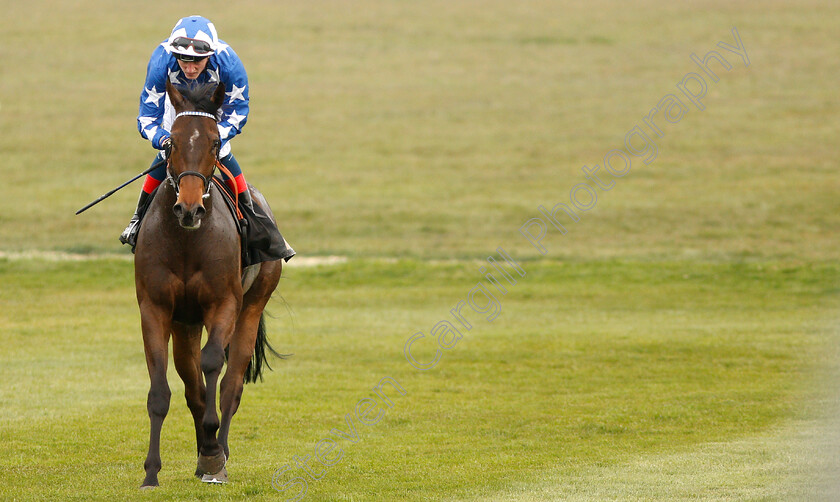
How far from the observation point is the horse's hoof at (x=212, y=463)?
24.9 feet

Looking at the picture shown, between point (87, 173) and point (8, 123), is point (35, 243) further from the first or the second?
point (8, 123)

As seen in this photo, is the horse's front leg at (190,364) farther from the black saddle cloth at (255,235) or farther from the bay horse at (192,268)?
the black saddle cloth at (255,235)

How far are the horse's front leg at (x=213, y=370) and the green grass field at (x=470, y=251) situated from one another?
25 cm

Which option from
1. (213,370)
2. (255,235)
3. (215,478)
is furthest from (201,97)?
(215,478)

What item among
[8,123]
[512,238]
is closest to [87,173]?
[8,123]

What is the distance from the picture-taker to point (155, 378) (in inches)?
290

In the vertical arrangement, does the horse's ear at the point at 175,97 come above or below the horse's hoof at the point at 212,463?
above

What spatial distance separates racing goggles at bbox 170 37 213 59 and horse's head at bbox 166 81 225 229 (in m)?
0.25

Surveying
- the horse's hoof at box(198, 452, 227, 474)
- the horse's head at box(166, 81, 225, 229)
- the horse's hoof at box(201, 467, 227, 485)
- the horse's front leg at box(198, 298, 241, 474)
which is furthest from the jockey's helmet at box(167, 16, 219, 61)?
the horse's hoof at box(201, 467, 227, 485)

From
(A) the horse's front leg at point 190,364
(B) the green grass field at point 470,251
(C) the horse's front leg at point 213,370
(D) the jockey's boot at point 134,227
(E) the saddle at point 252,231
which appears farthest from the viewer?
(B) the green grass field at point 470,251

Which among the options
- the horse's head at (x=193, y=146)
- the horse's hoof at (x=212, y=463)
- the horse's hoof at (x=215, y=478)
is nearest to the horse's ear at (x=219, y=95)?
the horse's head at (x=193, y=146)

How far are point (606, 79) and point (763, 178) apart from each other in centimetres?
1288

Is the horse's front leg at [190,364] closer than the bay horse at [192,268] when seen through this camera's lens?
No

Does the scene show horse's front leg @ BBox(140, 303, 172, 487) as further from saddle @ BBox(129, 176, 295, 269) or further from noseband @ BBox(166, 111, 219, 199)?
noseband @ BBox(166, 111, 219, 199)
